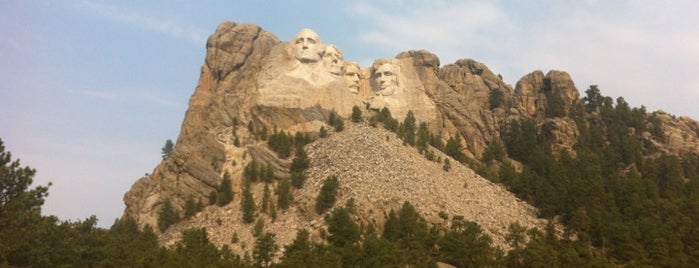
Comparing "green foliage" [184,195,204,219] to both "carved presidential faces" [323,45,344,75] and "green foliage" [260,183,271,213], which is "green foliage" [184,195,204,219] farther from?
"carved presidential faces" [323,45,344,75]

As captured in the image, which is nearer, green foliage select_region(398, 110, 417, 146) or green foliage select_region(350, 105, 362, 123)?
green foliage select_region(398, 110, 417, 146)

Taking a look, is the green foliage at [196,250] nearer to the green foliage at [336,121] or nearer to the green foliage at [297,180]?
the green foliage at [297,180]

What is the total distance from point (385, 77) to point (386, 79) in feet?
1.38

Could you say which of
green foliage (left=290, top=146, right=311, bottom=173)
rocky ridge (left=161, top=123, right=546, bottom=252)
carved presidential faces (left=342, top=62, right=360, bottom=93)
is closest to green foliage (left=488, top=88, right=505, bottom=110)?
carved presidential faces (left=342, top=62, right=360, bottom=93)

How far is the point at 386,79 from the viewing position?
4722 inches

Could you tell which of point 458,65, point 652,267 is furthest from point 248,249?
point 458,65

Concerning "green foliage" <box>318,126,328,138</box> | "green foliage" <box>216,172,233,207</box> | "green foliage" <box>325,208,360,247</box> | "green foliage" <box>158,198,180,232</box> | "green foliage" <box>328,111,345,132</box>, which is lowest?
"green foliage" <box>325,208,360,247</box>

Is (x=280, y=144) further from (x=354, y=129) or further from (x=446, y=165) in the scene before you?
(x=446, y=165)

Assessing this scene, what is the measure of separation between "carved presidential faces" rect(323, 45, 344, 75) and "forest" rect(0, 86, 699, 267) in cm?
890

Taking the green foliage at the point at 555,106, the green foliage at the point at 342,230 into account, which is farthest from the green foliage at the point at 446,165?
the green foliage at the point at 555,106

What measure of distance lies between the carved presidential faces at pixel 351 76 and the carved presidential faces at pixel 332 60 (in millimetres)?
4363

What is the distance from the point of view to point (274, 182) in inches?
3740

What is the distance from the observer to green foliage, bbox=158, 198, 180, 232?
296 ft

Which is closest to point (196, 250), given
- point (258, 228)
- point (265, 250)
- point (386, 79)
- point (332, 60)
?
point (265, 250)
